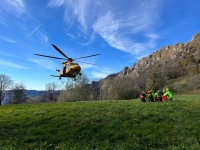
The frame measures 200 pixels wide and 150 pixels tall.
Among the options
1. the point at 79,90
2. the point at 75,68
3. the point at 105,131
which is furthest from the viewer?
the point at 79,90

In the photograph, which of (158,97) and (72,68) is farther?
(72,68)

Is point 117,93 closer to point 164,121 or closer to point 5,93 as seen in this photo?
point 164,121

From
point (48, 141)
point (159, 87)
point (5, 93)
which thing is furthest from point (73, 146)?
point (5, 93)

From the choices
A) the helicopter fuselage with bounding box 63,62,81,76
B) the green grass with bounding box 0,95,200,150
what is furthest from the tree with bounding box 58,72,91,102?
the green grass with bounding box 0,95,200,150

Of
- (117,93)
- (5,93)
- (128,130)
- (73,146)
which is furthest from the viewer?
(5,93)

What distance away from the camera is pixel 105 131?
33.9 feet

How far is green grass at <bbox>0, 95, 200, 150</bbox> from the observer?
8.83 m

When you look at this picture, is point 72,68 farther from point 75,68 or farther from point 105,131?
point 105,131

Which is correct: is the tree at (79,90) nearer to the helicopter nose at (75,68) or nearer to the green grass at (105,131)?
the helicopter nose at (75,68)

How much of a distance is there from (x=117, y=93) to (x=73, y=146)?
5068cm

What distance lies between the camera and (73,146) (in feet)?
28.8

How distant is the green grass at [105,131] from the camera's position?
883 centimetres

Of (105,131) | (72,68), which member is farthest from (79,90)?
(105,131)

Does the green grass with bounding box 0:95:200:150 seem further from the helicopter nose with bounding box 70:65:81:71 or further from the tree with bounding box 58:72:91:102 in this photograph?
the tree with bounding box 58:72:91:102
